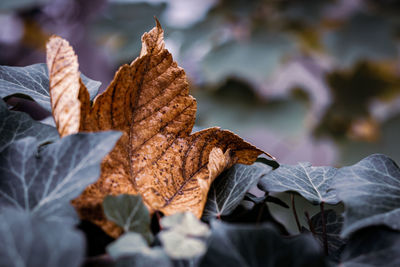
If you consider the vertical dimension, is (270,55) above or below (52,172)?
above

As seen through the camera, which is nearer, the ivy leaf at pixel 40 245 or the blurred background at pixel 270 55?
the ivy leaf at pixel 40 245

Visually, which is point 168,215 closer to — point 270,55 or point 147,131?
point 147,131

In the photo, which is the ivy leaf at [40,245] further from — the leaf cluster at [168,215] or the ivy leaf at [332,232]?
the ivy leaf at [332,232]

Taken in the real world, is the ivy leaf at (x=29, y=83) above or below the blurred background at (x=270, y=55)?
below

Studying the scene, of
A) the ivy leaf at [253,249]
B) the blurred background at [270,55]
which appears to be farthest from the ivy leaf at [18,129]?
the blurred background at [270,55]

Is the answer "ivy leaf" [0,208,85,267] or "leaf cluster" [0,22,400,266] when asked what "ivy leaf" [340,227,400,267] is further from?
"ivy leaf" [0,208,85,267]

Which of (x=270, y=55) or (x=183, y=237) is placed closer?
(x=183, y=237)

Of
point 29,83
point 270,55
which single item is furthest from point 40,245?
point 270,55
